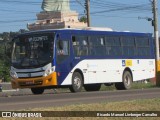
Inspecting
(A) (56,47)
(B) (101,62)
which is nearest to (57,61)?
(A) (56,47)

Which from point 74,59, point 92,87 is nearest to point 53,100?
point 74,59

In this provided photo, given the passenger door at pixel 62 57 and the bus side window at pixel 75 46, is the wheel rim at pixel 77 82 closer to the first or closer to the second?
the passenger door at pixel 62 57

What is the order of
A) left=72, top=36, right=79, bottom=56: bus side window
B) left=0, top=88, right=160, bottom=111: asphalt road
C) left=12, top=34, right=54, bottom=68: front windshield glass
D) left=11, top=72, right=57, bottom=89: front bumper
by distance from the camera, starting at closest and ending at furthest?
left=0, top=88, right=160, bottom=111: asphalt road < left=11, top=72, right=57, bottom=89: front bumper < left=12, top=34, right=54, bottom=68: front windshield glass < left=72, top=36, right=79, bottom=56: bus side window

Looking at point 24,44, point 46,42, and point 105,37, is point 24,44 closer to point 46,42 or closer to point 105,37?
point 46,42

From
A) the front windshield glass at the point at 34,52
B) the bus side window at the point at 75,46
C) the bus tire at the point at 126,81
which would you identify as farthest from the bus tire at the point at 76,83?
the bus tire at the point at 126,81

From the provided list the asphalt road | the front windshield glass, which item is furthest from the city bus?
the asphalt road

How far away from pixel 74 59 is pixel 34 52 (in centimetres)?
216

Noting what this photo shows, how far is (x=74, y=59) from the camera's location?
28547mm

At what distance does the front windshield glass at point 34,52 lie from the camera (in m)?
27.4

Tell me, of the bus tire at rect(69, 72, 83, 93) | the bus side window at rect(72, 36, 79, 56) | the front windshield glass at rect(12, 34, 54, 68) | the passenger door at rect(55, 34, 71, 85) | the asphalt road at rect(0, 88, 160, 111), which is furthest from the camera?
the bus side window at rect(72, 36, 79, 56)

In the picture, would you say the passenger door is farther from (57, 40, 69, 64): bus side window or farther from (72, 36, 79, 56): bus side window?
(72, 36, 79, 56): bus side window

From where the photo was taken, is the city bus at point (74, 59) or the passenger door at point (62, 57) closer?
the city bus at point (74, 59)

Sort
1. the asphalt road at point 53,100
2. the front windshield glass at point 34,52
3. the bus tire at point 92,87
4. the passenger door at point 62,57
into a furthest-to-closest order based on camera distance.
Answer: the bus tire at point 92,87 → the passenger door at point 62,57 → the front windshield glass at point 34,52 → the asphalt road at point 53,100

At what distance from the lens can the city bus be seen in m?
27.4
